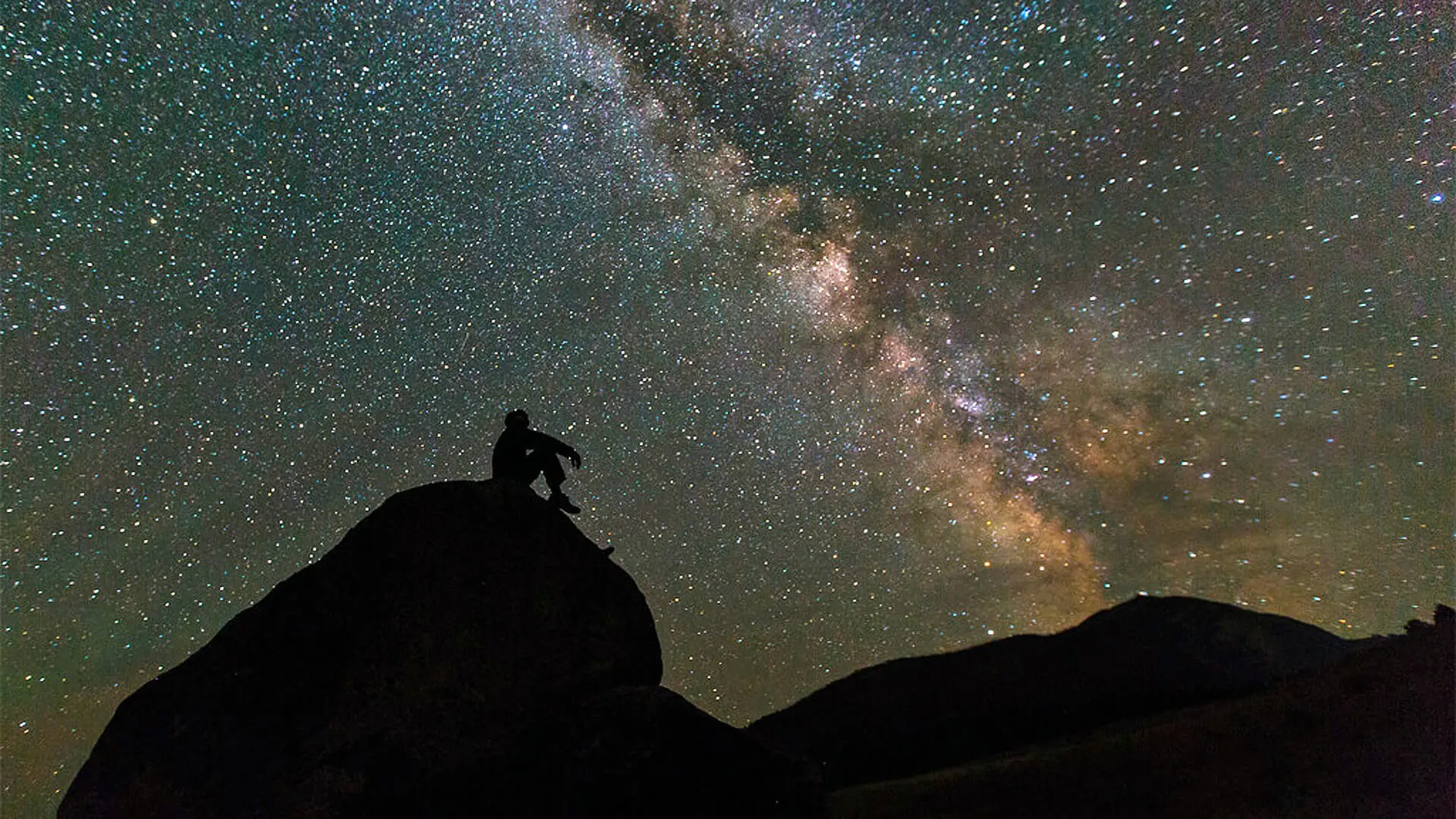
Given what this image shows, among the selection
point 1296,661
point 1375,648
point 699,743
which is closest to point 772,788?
point 699,743

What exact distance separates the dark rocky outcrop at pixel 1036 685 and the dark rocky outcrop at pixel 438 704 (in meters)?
15.6

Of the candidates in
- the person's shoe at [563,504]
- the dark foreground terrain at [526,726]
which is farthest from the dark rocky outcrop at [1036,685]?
the person's shoe at [563,504]

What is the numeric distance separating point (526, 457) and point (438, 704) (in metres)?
4.35

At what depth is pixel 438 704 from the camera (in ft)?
31.6

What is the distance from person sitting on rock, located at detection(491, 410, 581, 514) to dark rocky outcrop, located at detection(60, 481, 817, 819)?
3.15 ft

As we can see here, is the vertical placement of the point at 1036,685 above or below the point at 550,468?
below

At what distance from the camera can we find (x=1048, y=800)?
38.2 feet

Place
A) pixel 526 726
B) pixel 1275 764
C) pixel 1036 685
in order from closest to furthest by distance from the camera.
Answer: pixel 526 726, pixel 1275 764, pixel 1036 685

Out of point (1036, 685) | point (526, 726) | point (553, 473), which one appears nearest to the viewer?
point (526, 726)

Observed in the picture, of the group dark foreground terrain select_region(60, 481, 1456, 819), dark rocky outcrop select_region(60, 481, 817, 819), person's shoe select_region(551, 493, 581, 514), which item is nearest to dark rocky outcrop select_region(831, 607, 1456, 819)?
dark foreground terrain select_region(60, 481, 1456, 819)

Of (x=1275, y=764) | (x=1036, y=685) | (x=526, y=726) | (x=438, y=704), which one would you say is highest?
(x=1036, y=685)

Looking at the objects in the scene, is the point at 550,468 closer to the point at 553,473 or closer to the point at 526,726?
the point at 553,473

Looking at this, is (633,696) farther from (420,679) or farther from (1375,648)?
(1375,648)

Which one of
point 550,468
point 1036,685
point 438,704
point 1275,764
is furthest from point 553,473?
point 1036,685
